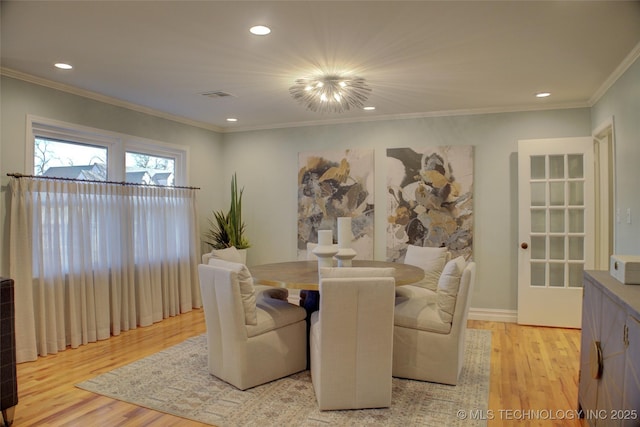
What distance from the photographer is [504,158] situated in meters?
4.76

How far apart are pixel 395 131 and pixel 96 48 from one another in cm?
334

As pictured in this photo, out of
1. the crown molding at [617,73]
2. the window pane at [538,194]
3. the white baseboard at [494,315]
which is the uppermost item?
the crown molding at [617,73]

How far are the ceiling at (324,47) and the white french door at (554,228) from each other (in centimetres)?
59

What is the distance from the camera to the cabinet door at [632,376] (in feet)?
4.98

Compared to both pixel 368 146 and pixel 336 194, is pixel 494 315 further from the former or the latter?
pixel 368 146

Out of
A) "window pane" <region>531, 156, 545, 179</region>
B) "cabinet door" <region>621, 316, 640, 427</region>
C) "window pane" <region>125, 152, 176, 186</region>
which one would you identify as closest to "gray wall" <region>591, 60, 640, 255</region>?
"window pane" <region>531, 156, 545, 179</region>

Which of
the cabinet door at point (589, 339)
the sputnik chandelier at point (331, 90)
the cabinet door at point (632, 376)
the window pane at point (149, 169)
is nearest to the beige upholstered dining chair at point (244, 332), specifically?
the sputnik chandelier at point (331, 90)

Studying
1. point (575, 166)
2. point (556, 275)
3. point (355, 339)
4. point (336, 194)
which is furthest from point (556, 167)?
point (355, 339)

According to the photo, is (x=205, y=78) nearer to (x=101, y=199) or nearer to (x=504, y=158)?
(x=101, y=199)

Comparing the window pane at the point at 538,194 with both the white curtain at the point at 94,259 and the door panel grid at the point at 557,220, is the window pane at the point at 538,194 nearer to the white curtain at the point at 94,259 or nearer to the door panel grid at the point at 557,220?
the door panel grid at the point at 557,220

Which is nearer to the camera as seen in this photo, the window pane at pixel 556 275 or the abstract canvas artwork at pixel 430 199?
the window pane at pixel 556 275

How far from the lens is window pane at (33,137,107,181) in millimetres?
3820

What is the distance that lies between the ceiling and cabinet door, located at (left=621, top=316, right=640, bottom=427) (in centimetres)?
175

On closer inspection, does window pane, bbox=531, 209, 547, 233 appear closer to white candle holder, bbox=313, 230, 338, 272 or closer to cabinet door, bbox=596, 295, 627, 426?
white candle holder, bbox=313, 230, 338, 272
